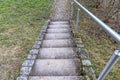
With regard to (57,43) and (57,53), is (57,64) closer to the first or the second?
(57,53)

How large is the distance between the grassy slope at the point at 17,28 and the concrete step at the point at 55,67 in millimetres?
503

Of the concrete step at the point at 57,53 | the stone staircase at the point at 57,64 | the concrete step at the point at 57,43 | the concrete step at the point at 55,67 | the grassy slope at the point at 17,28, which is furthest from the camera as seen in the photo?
the concrete step at the point at 57,43

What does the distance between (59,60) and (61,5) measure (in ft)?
25.2

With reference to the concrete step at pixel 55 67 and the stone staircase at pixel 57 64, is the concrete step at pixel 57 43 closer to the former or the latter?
the stone staircase at pixel 57 64

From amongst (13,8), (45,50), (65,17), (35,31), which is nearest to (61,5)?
(65,17)

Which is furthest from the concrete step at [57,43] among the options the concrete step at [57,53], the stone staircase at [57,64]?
the concrete step at [57,53]

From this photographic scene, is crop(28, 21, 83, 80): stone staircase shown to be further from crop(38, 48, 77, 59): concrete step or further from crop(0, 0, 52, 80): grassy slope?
crop(0, 0, 52, 80): grassy slope

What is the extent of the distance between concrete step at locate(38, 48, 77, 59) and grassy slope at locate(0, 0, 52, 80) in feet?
1.63

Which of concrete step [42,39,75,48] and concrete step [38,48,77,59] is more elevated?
concrete step [38,48,77,59]

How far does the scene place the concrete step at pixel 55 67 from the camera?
3.06 m

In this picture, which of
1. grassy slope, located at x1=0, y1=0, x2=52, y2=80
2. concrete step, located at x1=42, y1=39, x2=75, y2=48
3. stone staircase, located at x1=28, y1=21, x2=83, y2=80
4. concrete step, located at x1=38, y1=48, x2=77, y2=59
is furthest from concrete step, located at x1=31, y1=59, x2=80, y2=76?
concrete step, located at x1=42, y1=39, x2=75, y2=48

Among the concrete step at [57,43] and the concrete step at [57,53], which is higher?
the concrete step at [57,53]

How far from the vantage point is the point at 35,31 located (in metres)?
6.27

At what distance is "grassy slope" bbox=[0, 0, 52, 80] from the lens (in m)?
3.89
